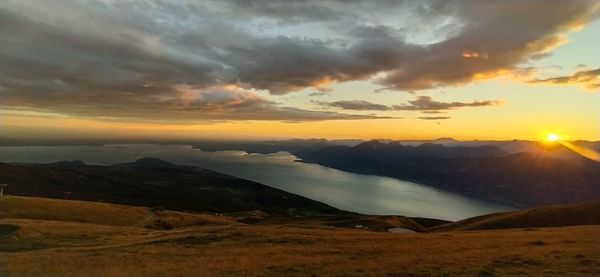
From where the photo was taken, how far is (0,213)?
60.0 metres

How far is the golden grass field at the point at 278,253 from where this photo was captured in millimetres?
31922

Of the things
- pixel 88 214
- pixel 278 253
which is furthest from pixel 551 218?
pixel 88 214

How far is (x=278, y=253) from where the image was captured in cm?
3944

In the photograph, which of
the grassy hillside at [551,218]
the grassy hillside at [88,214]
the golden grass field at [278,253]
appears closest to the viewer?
the golden grass field at [278,253]

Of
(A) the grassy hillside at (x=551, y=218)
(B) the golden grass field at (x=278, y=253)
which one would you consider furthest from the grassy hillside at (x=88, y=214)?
(A) the grassy hillside at (x=551, y=218)

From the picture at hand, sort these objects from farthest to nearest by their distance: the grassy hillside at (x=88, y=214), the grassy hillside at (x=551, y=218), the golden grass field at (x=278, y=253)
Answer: the grassy hillside at (x=551, y=218) < the grassy hillside at (x=88, y=214) < the golden grass field at (x=278, y=253)

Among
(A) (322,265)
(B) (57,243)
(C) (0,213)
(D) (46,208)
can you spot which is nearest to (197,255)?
(A) (322,265)

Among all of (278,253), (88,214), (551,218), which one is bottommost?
(88,214)

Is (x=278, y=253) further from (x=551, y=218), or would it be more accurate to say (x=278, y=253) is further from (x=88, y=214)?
(x=551, y=218)

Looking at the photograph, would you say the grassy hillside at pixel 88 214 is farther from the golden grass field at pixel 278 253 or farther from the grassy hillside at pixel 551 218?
the grassy hillside at pixel 551 218

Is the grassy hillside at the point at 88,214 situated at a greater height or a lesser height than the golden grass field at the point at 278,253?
lesser

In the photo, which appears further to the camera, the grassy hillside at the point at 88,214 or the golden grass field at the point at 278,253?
the grassy hillside at the point at 88,214

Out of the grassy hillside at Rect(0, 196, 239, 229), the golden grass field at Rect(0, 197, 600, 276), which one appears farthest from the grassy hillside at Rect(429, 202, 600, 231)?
the grassy hillside at Rect(0, 196, 239, 229)

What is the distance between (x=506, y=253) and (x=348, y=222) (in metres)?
70.0
